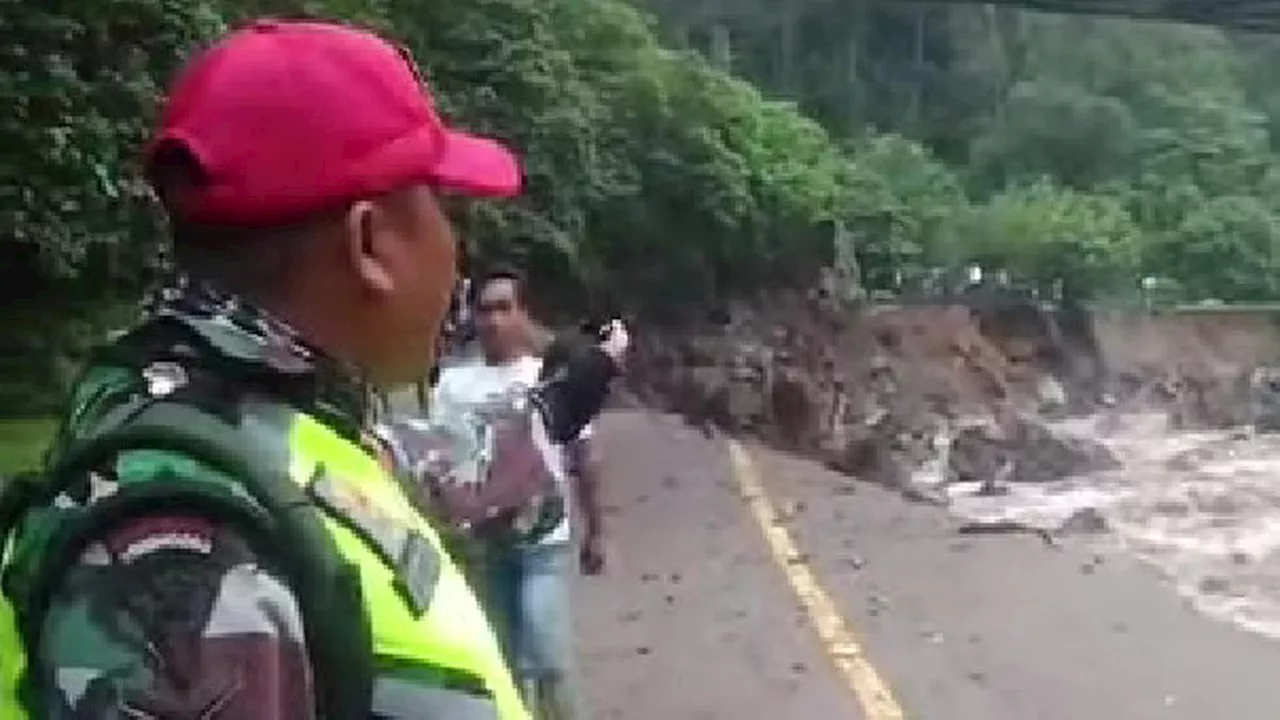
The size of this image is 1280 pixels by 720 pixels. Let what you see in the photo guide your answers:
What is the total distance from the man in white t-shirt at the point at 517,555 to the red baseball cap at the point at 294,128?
415cm

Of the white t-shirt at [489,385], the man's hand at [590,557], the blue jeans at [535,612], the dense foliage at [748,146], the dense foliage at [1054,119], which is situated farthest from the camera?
the dense foliage at [1054,119]

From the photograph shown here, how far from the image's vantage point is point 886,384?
39.0 meters

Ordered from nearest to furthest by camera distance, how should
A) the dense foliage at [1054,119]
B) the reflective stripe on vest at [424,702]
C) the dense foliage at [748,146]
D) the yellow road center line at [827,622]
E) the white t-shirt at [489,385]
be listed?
the reflective stripe on vest at [424,702], the white t-shirt at [489,385], the yellow road center line at [827,622], the dense foliage at [748,146], the dense foliage at [1054,119]

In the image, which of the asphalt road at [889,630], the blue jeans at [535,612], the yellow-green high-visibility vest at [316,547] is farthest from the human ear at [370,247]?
the asphalt road at [889,630]

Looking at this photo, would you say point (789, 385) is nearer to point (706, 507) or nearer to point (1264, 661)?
point (706, 507)

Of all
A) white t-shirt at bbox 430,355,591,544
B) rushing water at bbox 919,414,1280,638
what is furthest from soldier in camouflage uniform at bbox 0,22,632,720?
rushing water at bbox 919,414,1280,638

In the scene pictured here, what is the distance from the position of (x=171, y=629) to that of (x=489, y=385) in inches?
188

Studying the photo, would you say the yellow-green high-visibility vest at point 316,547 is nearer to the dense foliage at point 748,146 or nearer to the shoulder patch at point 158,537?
the shoulder patch at point 158,537

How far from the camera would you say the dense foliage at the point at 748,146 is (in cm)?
1355

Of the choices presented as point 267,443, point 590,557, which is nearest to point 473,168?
point 267,443

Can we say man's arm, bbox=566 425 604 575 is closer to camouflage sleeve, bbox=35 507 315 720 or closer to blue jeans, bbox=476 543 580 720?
blue jeans, bbox=476 543 580 720

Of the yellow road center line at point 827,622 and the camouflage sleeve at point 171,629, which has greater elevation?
the camouflage sleeve at point 171,629

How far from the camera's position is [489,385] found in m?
6.34

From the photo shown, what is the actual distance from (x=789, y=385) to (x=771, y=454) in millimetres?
6805
